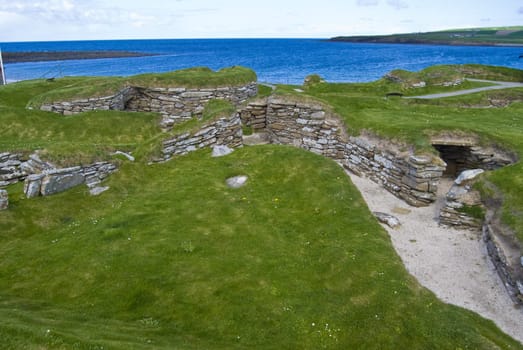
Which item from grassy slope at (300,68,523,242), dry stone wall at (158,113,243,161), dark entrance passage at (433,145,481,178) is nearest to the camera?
grassy slope at (300,68,523,242)

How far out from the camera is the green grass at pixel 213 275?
34.4ft

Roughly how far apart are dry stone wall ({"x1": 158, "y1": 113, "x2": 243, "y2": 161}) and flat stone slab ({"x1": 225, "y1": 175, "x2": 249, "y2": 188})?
14.0 feet

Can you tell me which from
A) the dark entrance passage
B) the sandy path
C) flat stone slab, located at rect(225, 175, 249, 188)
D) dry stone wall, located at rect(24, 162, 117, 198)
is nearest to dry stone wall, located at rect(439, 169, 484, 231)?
the sandy path

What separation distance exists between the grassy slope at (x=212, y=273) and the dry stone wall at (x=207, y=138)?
305cm

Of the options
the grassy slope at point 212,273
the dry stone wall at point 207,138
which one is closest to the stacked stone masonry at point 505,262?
the grassy slope at point 212,273

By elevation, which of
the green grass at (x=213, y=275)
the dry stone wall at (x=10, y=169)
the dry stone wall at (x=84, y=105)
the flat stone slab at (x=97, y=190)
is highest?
the dry stone wall at (x=84, y=105)

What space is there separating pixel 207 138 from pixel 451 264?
50.0ft

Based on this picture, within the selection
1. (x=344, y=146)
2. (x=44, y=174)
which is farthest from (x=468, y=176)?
(x=44, y=174)

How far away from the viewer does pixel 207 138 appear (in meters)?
23.7

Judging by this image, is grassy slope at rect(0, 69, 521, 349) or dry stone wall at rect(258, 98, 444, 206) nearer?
grassy slope at rect(0, 69, 521, 349)

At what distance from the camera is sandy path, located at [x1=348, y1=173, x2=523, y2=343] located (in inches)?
494

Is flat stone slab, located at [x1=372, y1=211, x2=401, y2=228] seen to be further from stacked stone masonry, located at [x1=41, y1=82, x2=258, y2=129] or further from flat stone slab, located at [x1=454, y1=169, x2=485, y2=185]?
stacked stone masonry, located at [x1=41, y1=82, x2=258, y2=129]

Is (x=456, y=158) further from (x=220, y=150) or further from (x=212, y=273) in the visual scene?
(x=212, y=273)

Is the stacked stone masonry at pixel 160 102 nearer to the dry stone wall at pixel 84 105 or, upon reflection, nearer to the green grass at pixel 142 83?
the dry stone wall at pixel 84 105
